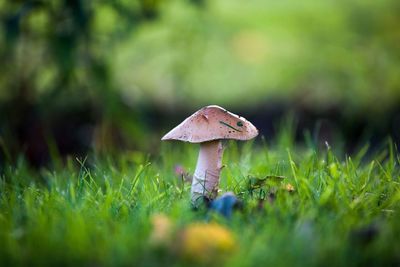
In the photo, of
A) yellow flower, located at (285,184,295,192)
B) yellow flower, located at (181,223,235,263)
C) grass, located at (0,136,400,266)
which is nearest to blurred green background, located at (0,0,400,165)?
grass, located at (0,136,400,266)

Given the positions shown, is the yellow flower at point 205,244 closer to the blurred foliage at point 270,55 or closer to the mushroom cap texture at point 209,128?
the mushroom cap texture at point 209,128

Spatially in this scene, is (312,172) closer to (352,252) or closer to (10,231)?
(352,252)

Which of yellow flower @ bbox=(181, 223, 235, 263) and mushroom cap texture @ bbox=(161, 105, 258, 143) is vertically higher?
mushroom cap texture @ bbox=(161, 105, 258, 143)

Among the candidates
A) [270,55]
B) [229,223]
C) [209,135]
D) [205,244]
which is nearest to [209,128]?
[209,135]

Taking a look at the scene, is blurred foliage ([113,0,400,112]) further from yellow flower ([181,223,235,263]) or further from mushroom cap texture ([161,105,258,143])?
yellow flower ([181,223,235,263])

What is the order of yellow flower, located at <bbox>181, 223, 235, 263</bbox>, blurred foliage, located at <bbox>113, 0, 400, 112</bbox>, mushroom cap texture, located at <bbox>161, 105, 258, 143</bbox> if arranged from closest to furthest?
1. yellow flower, located at <bbox>181, 223, 235, 263</bbox>
2. mushroom cap texture, located at <bbox>161, 105, 258, 143</bbox>
3. blurred foliage, located at <bbox>113, 0, 400, 112</bbox>

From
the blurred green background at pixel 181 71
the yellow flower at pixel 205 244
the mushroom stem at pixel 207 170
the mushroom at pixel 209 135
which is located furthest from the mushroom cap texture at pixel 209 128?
the blurred green background at pixel 181 71
